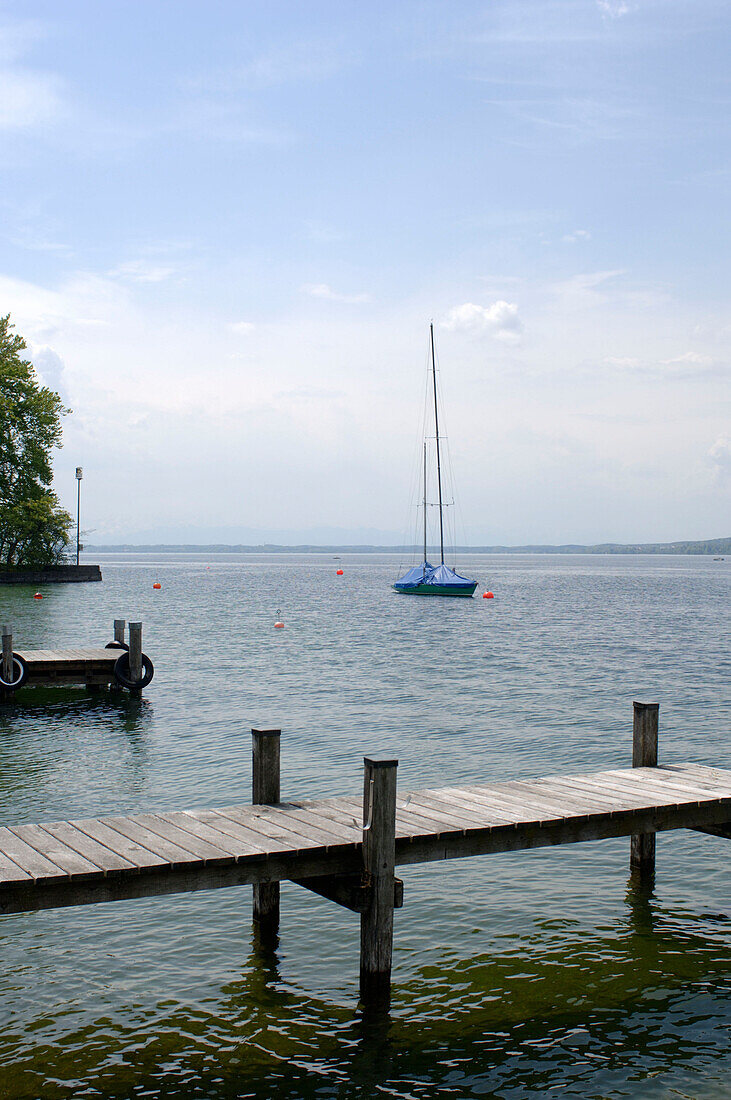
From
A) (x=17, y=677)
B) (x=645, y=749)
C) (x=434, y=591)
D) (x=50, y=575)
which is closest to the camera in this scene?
(x=645, y=749)

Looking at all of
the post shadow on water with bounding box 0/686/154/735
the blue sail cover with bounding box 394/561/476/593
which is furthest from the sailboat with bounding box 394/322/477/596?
the post shadow on water with bounding box 0/686/154/735

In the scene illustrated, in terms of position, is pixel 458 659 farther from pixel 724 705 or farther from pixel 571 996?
pixel 571 996

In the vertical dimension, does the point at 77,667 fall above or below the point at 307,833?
below

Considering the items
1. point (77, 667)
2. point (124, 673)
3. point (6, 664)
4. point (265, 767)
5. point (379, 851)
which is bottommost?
point (124, 673)

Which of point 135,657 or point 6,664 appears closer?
point 6,664

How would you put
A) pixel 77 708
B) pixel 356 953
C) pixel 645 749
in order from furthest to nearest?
pixel 77 708 < pixel 645 749 < pixel 356 953

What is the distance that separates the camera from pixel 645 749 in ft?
37.7

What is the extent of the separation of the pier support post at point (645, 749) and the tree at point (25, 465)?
246 ft

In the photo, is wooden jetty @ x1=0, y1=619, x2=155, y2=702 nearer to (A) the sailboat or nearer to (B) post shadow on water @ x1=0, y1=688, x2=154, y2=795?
(B) post shadow on water @ x1=0, y1=688, x2=154, y2=795

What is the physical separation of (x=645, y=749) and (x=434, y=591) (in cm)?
6931

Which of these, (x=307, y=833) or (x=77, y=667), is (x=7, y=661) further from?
(x=307, y=833)

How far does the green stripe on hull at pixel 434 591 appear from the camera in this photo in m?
79.1

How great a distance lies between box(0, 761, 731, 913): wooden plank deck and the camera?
24.4 feet

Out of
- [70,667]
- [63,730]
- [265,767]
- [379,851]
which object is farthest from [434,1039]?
[70,667]
